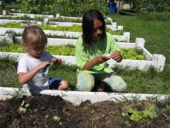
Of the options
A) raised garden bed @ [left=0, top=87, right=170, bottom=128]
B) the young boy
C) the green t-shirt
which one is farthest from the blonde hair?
the green t-shirt

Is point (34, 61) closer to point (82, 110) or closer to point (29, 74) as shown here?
point (29, 74)

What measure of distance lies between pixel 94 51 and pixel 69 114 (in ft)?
4.38

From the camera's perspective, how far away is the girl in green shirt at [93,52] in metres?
3.68

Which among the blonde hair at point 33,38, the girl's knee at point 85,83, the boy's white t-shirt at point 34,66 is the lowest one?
the girl's knee at point 85,83

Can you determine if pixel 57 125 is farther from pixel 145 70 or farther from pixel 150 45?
pixel 150 45

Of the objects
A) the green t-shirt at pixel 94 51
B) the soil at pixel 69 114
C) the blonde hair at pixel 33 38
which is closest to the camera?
the soil at pixel 69 114

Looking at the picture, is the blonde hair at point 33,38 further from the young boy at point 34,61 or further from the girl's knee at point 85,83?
the girl's knee at point 85,83

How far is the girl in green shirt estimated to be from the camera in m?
3.68

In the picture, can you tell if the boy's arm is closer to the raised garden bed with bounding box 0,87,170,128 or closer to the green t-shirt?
the raised garden bed with bounding box 0,87,170,128

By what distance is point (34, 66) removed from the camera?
3418 mm

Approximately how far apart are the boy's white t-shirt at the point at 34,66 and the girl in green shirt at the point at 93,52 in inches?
20.4

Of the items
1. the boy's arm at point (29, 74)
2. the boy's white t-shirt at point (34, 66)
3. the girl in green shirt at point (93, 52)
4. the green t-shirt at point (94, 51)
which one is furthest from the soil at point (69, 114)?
the green t-shirt at point (94, 51)

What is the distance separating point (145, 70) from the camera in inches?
218

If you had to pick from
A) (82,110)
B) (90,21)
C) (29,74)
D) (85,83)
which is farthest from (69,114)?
(90,21)
